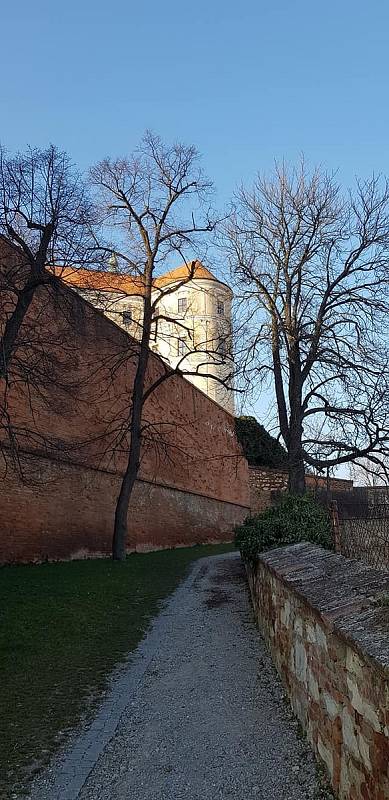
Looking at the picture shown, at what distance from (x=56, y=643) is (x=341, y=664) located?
16.3ft

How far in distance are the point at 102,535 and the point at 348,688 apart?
17.9 m

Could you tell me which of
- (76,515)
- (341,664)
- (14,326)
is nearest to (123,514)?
(76,515)

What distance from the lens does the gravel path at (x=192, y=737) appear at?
12.9ft

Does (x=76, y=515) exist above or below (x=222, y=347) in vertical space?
below

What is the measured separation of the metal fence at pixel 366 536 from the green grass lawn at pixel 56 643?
9.46 ft

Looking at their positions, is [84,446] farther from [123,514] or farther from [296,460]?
[296,460]

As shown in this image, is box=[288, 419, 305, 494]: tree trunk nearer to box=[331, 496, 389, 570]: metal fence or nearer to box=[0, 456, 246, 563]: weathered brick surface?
box=[0, 456, 246, 563]: weathered brick surface

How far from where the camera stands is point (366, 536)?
8594mm

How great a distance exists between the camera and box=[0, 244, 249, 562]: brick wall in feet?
50.9

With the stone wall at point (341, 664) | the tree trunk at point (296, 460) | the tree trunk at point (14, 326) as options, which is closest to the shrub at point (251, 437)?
the tree trunk at point (296, 460)

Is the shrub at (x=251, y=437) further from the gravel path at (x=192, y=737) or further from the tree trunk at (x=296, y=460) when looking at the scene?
the gravel path at (x=192, y=737)

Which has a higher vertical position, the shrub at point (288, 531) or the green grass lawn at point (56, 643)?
the shrub at point (288, 531)

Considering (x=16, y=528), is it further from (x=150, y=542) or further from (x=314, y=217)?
(x=314, y=217)

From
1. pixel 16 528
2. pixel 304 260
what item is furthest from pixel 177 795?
pixel 304 260
